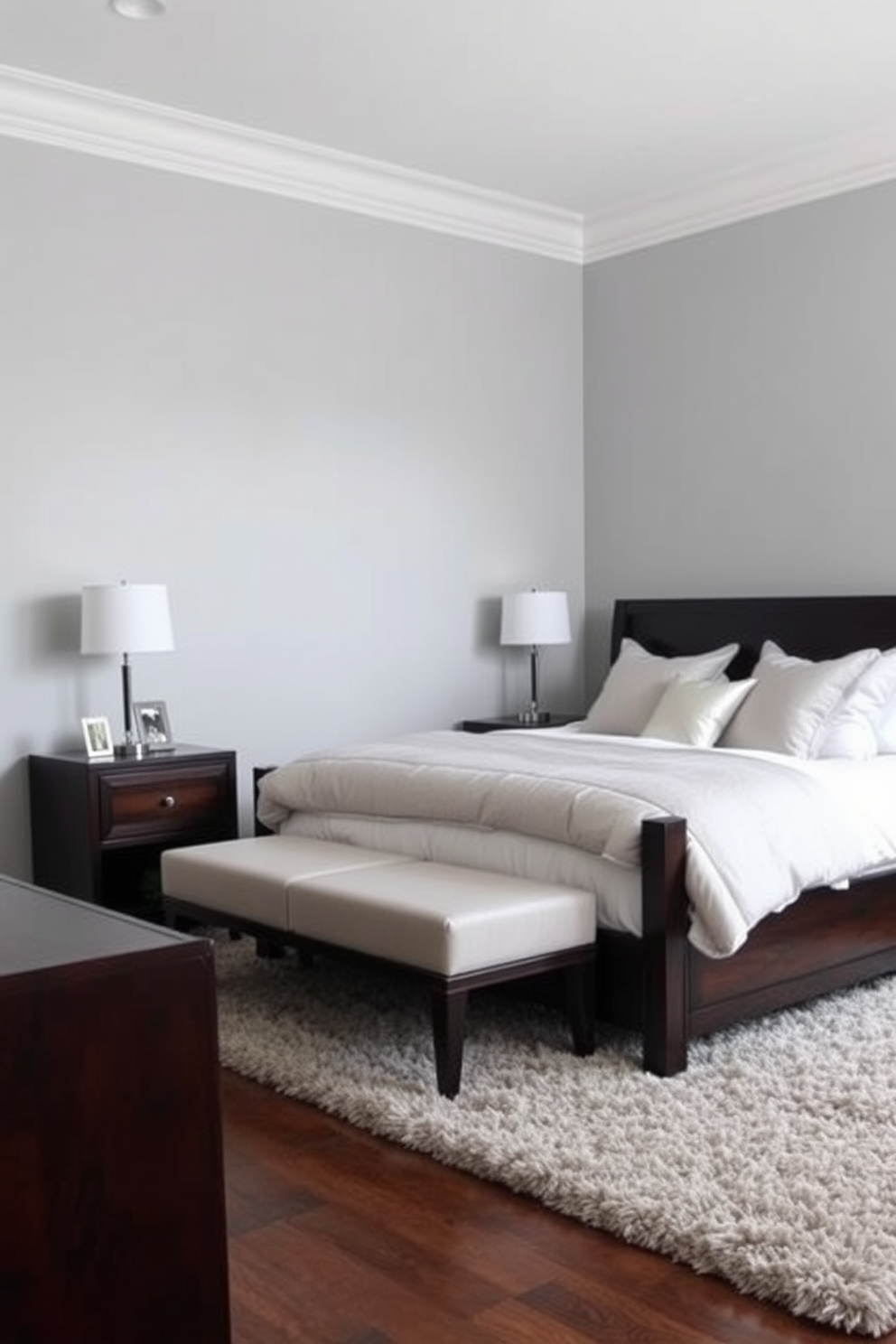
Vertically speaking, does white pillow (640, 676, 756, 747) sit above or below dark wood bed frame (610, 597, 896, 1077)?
above

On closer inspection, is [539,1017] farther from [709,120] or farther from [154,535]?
[709,120]

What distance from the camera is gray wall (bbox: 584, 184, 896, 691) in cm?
523

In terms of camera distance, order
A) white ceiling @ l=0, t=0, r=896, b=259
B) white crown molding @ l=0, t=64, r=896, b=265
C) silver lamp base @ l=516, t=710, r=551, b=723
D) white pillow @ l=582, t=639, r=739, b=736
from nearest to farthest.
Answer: white ceiling @ l=0, t=0, r=896, b=259 < white crown molding @ l=0, t=64, r=896, b=265 < white pillow @ l=582, t=639, r=739, b=736 < silver lamp base @ l=516, t=710, r=551, b=723

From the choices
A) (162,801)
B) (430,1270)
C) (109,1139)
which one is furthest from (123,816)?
(109,1139)

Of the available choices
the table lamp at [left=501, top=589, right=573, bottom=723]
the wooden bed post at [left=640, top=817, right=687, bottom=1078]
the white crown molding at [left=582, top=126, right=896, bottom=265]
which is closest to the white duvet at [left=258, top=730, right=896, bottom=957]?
the wooden bed post at [left=640, top=817, right=687, bottom=1078]

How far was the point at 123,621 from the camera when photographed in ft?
14.7


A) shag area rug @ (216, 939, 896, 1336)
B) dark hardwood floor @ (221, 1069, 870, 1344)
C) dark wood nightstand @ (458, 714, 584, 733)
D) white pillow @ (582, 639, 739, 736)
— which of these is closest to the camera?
dark hardwood floor @ (221, 1069, 870, 1344)

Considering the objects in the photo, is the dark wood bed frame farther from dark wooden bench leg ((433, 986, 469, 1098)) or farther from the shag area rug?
dark wooden bench leg ((433, 986, 469, 1098))

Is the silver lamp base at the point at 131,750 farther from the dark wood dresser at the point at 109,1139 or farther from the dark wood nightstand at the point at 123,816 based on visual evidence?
the dark wood dresser at the point at 109,1139

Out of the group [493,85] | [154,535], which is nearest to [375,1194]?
[154,535]

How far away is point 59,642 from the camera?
4727 mm

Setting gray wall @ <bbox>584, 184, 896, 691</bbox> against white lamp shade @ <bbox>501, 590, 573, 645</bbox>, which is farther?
white lamp shade @ <bbox>501, 590, 573, 645</bbox>

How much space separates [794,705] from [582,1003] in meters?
1.57

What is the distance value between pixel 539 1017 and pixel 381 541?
2.49 meters
